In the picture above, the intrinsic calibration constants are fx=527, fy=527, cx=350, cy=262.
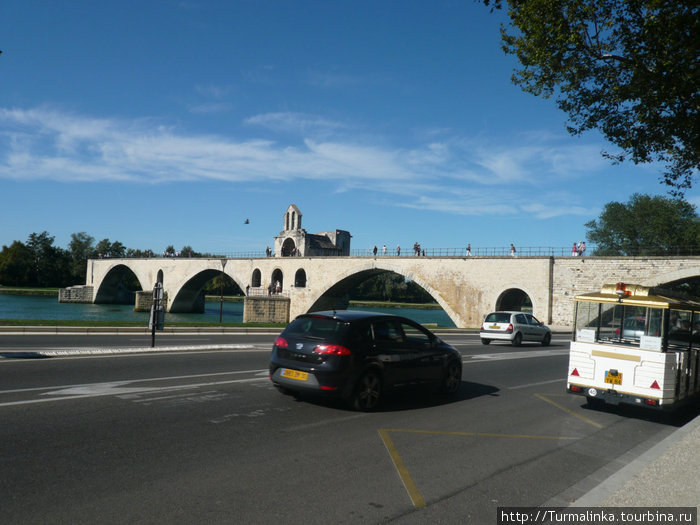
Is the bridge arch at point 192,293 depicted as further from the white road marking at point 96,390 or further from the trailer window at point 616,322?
the trailer window at point 616,322

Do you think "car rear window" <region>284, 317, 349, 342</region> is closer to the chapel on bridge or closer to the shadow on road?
the shadow on road

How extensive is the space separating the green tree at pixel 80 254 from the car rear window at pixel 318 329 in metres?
123

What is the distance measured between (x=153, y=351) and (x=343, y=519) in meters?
9.88

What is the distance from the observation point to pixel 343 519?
403cm

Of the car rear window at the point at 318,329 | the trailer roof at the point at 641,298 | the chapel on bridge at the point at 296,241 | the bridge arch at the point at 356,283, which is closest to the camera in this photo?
the car rear window at the point at 318,329

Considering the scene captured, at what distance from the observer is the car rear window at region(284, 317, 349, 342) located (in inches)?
299

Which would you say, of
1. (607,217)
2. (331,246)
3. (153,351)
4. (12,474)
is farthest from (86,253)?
(12,474)

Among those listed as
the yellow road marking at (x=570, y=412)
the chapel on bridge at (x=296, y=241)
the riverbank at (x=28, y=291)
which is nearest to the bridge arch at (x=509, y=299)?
the chapel on bridge at (x=296, y=241)

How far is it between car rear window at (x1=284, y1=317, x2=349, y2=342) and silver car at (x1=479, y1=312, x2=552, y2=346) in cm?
1491

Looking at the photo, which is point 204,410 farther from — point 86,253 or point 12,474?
point 86,253

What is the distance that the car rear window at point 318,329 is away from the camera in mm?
7607

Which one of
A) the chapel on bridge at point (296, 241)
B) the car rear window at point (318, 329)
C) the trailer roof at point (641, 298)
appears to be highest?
the chapel on bridge at point (296, 241)

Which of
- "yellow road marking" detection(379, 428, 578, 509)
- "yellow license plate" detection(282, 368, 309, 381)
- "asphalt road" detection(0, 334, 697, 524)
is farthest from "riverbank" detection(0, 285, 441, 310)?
"yellow road marking" detection(379, 428, 578, 509)

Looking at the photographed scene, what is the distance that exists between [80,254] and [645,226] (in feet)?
383
